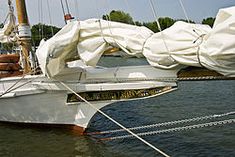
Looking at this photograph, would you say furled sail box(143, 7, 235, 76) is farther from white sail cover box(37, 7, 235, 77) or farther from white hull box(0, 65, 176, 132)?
white hull box(0, 65, 176, 132)

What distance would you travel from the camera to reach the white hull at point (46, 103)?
9.28m

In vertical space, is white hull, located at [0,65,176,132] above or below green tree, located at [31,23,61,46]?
below

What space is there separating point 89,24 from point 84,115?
261 cm

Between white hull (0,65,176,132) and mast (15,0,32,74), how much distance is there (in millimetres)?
946

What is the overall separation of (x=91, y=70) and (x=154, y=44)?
2774 millimetres

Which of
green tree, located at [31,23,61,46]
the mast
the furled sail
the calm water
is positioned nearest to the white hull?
the calm water

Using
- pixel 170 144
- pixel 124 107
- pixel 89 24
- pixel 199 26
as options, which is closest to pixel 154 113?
pixel 124 107

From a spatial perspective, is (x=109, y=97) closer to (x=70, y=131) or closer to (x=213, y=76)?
(x=70, y=131)

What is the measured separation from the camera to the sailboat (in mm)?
6535

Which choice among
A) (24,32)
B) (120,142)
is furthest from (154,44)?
(24,32)

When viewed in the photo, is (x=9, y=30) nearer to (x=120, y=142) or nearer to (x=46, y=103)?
(x=46, y=103)

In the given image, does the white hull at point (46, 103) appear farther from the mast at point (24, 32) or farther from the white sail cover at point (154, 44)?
the mast at point (24, 32)

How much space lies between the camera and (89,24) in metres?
8.50

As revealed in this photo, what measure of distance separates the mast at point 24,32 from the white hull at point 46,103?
946mm
